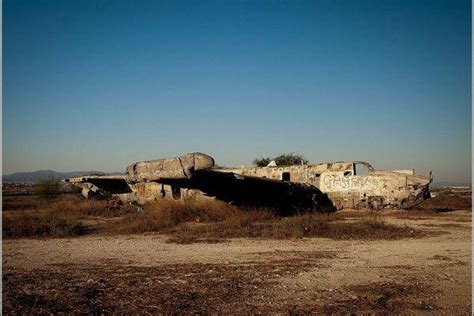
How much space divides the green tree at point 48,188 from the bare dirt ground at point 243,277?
73.7ft

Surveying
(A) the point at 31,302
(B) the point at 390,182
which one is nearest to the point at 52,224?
(A) the point at 31,302

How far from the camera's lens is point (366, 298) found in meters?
4.31

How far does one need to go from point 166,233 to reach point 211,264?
4739 millimetres

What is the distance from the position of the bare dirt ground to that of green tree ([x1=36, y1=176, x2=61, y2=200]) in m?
22.5

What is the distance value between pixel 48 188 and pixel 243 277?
2835cm

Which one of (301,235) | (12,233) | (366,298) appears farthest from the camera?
(12,233)

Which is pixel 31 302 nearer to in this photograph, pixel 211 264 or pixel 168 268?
pixel 168 268

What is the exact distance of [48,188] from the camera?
29.5m

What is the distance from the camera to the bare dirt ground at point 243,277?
13.3 ft

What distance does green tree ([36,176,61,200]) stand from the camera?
29172 millimetres

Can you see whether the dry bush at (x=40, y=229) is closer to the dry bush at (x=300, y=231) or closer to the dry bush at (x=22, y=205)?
the dry bush at (x=300, y=231)

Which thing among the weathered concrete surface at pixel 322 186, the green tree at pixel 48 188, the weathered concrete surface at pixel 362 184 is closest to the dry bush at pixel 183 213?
the weathered concrete surface at pixel 322 186

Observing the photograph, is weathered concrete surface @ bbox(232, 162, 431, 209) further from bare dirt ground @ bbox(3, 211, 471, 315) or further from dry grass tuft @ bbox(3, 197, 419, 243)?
bare dirt ground @ bbox(3, 211, 471, 315)

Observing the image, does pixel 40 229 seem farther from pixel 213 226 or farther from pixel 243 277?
pixel 243 277
